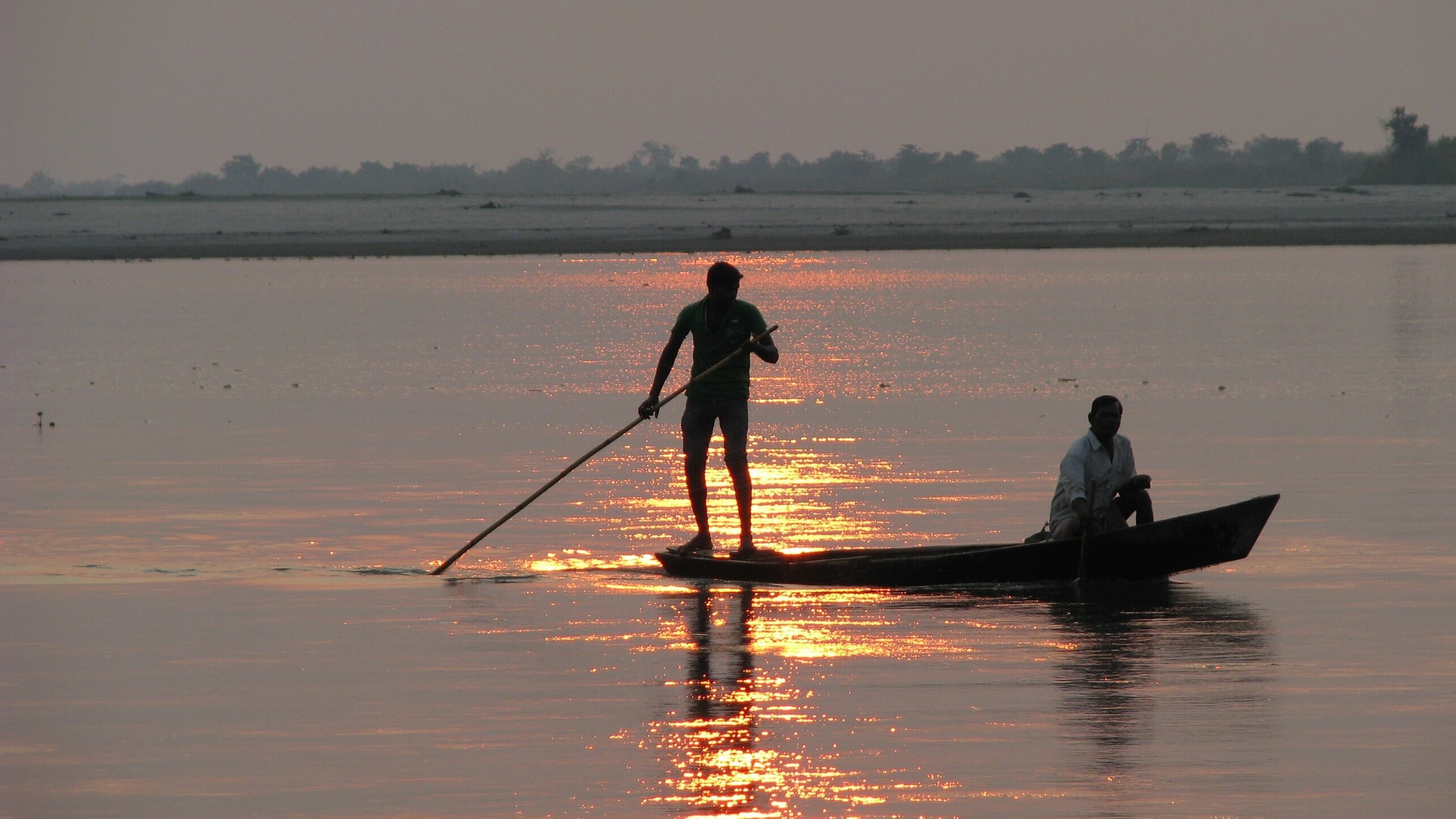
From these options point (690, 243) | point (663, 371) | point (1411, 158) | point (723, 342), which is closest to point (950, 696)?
point (723, 342)

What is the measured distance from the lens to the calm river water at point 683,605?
6.75m

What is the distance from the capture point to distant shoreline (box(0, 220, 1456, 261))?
60.5 m

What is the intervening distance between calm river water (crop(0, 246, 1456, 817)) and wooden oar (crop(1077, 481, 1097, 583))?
0.56ft

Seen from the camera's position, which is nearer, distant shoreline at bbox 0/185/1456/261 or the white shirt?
the white shirt

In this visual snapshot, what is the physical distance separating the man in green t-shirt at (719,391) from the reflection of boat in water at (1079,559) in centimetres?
68

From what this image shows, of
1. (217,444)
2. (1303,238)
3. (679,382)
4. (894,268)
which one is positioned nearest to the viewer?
(217,444)

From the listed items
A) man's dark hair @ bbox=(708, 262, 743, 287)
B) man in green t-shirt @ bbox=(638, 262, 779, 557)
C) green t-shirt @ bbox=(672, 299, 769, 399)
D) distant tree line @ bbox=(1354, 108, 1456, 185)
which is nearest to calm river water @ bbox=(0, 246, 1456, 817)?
man in green t-shirt @ bbox=(638, 262, 779, 557)

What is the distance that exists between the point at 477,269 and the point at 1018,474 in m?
37.2

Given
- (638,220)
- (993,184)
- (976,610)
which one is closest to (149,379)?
(976,610)

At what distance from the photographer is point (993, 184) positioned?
180 metres

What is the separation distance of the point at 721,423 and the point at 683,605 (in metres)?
1.43

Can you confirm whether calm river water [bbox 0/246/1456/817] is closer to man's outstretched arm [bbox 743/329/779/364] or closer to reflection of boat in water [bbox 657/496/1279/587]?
reflection of boat in water [bbox 657/496/1279/587]

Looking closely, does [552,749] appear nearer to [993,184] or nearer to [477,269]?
[477,269]

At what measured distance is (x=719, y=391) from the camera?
36.1ft
